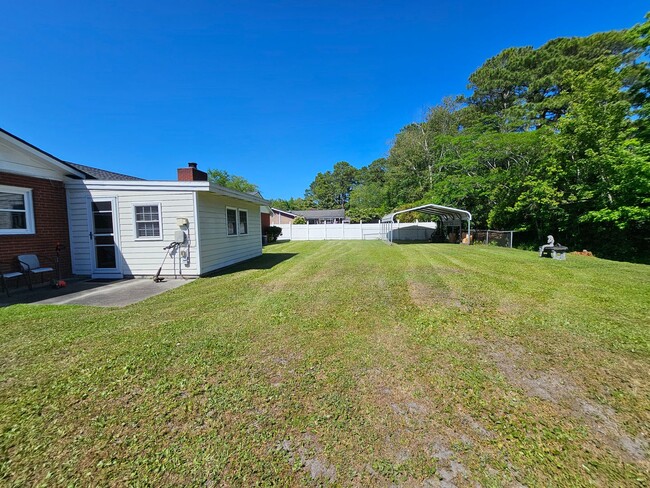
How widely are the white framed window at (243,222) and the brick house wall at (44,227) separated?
5118 mm

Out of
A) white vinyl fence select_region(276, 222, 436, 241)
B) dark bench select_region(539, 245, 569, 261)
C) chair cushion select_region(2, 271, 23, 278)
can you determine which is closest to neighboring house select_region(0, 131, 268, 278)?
chair cushion select_region(2, 271, 23, 278)

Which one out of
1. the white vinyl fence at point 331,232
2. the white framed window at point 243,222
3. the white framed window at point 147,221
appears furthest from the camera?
the white vinyl fence at point 331,232

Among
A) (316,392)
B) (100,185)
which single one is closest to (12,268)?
(100,185)

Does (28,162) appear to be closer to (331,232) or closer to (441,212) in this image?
(441,212)

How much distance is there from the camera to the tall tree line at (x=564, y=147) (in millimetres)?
11859

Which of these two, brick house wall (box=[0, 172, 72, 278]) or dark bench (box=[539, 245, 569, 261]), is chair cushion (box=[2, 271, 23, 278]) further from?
dark bench (box=[539, 245, 569, 261])

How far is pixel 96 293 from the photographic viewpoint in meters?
6.07

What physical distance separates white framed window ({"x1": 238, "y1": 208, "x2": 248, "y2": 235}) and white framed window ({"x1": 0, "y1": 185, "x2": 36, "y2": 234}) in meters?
5.71

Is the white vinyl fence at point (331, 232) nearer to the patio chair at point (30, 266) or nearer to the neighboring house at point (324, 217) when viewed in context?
the neighboring house at point (324, 217)

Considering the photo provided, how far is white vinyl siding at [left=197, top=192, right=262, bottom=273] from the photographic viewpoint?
26.6ft

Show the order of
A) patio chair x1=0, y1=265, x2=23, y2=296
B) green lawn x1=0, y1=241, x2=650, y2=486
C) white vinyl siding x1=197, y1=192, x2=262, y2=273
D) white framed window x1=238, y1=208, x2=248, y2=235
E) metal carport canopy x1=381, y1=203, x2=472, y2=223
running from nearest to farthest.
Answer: green lawn x1=0, y1=241, x2=650, y2=486
patio chair x1=0, y1=265, x2=23, y2=296
white vinyl siding x1=197, y1=192, x2=262, y2=273
white framed window x1=238, y1=208, x2=248, y2=235
metal carport canopy x1=381, y1=203, x2=472, y2=223

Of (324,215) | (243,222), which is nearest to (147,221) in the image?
(243,222)

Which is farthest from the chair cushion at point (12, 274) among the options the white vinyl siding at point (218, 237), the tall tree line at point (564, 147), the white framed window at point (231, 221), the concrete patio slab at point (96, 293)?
the tall tree line at point (564, 147)

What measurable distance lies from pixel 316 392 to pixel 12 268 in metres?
8.00
